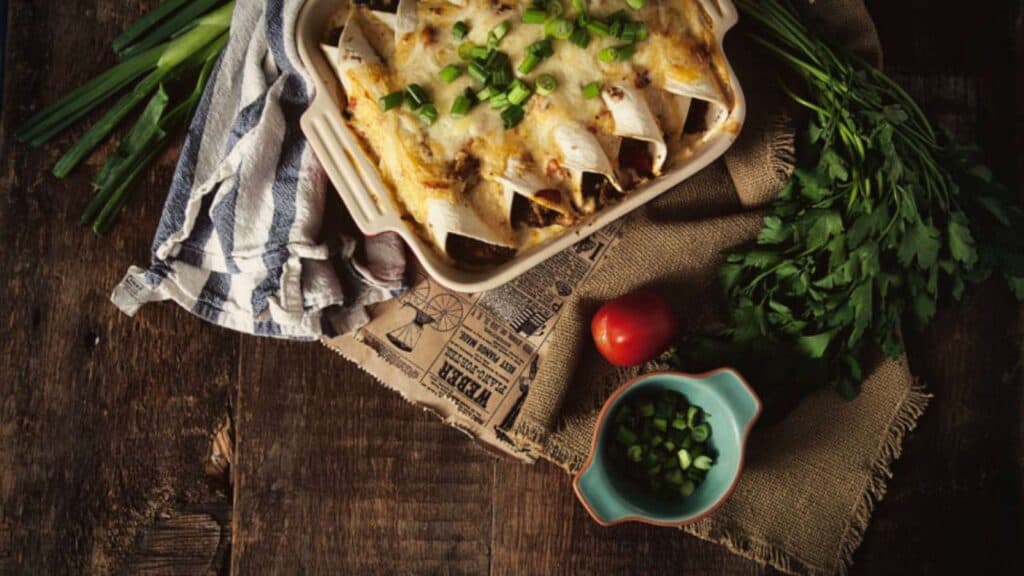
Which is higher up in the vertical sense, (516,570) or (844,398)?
(844,398)

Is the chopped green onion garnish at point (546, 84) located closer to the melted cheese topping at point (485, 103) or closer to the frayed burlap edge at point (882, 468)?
the melted cheese topping at point (485, 103)

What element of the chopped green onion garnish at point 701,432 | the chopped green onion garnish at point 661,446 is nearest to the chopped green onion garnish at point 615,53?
the chopped green onion garnish at point 661,446

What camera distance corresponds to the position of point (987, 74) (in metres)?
2.49

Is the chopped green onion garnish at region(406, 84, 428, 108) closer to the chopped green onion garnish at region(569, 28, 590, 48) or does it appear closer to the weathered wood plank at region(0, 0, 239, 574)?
the chopped green onion garnish at region(569, 28, 590, 48)

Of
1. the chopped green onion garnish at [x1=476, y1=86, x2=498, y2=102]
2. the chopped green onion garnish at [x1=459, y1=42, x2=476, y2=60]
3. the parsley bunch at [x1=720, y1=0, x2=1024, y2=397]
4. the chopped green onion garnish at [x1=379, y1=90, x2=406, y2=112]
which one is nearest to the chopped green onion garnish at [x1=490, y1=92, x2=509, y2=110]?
the chopped green onion garnish at [x1=476, y1=86, x2=498, y2=102]

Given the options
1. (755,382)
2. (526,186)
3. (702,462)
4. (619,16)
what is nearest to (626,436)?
(702,462)

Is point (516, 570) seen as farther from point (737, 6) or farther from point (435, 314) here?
point (737, 6)

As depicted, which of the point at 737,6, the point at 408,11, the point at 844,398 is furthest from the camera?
the point at 844,398

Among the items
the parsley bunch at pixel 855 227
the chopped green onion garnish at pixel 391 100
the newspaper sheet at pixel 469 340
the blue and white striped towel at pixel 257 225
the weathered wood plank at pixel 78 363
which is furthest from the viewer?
the weathered wood plank at pixel 78 363

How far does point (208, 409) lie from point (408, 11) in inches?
50.7

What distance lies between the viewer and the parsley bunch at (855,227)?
6.81 feet

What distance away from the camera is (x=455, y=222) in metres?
1.93

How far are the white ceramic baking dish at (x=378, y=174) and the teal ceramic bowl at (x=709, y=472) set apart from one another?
43 centimetres

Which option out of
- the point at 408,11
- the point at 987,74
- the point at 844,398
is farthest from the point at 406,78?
the point at 987,74
